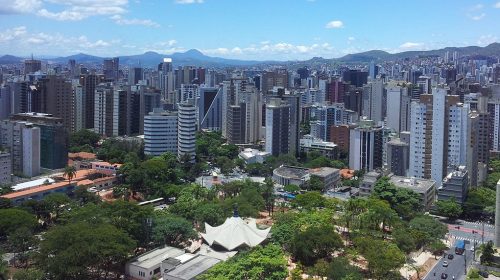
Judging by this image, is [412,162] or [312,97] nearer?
[412,162]

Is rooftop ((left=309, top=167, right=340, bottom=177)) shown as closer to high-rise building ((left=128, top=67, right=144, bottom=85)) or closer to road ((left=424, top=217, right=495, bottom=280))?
road ((left=424, top=217, right=495, bottom=280))

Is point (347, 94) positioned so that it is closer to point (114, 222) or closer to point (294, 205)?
point (294, 205)

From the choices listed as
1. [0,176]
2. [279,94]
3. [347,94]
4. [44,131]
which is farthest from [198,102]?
[0,176]

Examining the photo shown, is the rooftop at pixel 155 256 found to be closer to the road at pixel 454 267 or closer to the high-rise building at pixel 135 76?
the road at pixel 454 267

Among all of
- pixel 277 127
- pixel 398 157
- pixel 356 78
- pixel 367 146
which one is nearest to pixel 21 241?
pixel 398 157

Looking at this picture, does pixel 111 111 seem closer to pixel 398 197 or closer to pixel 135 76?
pixel 398 197

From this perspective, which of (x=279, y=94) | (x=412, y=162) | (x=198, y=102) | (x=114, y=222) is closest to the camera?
(x=114, y=222)
